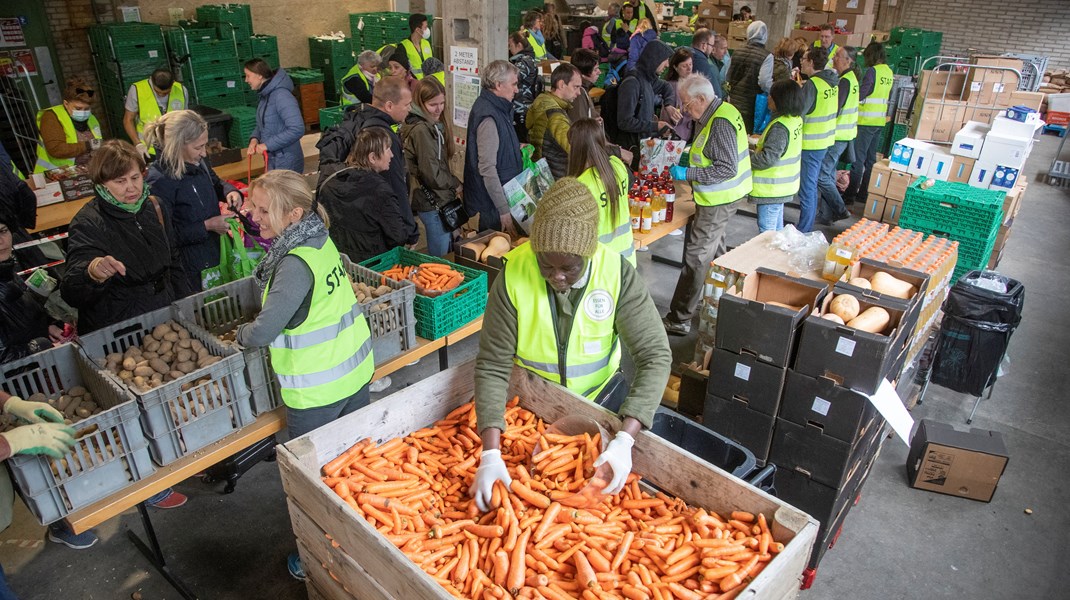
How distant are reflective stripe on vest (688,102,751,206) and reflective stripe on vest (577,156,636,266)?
52.3 inches

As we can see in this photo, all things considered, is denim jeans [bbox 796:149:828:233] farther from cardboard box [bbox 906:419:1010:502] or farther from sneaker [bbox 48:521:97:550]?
sneaker [bbox 48:521:97:550]

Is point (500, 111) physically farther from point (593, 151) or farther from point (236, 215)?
point (236, 215)

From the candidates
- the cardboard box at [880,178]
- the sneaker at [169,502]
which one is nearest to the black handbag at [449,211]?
the sneaker at [169,502]

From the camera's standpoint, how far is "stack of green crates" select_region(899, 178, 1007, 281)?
A: 639cm

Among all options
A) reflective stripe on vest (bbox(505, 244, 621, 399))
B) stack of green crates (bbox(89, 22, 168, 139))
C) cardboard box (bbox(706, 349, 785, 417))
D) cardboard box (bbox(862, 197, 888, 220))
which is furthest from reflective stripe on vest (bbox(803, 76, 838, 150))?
stack of green crates (bbox(89, 22, 168, 139))

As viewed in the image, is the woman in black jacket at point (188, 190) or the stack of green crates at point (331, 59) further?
the stack of green crates at point (331, 59)

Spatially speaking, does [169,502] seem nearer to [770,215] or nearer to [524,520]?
[524,520]

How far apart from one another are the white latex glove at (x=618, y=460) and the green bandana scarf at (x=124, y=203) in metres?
2.97

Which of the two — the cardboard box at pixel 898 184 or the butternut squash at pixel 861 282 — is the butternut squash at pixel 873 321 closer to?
the butternut squash at pixel 861 282

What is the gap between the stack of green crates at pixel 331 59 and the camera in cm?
1268

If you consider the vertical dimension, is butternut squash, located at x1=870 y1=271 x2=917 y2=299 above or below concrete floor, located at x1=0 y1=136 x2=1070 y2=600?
above

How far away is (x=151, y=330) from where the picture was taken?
11.2 feet

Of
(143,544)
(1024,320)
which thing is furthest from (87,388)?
(1024,320)

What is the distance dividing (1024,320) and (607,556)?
644 cm
